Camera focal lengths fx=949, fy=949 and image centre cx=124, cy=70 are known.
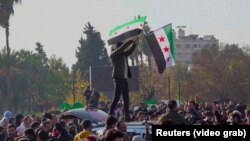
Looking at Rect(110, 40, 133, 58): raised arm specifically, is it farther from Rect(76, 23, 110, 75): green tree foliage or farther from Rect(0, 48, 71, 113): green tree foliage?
Rect(76, 23, 110, 75): green tree foliage

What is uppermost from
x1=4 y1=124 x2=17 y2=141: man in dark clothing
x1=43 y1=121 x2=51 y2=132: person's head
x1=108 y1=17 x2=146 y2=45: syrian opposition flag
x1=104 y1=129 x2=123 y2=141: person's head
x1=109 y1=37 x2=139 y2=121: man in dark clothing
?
x1=108 y1=17 x2=146 y2=45: syrian opposition flag

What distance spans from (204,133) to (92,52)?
10655 cm

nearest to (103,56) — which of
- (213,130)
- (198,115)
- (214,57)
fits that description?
(214,57)

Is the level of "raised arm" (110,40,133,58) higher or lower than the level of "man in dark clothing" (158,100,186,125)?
higher

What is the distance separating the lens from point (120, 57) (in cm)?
1705

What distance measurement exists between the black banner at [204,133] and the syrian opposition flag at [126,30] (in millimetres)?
7794

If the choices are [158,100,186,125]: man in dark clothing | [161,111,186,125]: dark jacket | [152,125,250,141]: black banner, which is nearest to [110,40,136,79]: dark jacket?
[158,100,186,125]: man in dark clothing

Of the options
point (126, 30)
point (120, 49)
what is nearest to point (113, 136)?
point (120, 49)

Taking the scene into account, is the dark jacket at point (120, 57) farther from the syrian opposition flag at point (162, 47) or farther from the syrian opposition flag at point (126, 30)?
the syrian opposition flag at point (162, 47)

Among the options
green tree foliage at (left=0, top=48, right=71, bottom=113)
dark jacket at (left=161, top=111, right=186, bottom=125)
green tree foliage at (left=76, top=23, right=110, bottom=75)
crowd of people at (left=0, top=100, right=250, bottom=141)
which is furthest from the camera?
green tree foliage at (left=76, top=23, right=110, bottom=75)

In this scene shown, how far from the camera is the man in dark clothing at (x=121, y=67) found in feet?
55.3

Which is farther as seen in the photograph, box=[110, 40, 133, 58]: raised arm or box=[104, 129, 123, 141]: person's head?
box=[110, 40, 133, 58]: raised arm

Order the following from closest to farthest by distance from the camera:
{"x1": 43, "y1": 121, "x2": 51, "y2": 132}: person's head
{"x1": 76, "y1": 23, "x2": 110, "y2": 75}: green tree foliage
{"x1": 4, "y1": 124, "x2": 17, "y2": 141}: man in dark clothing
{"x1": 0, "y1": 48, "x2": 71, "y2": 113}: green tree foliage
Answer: {"x1": 4, "y1": 124, "x2": 17, "y2": 141}: man in dark clothing < {"x1": 43, "y1": 121, "x2": 51, "y2": 132}: person's head < {"x1": 0, "y1": 48, "x2": 71, "y2": 113}: green tree foliage < {"x1": 76, "y1": 23, "x2": 110, "y2": 75}: green tree foliage

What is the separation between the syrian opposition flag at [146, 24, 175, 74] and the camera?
1920 cm
